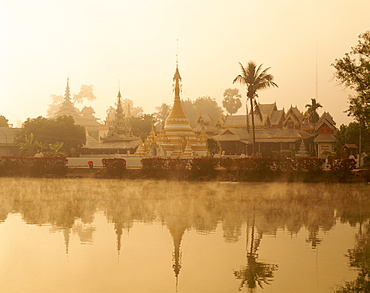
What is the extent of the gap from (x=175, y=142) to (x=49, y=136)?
48.3 ft

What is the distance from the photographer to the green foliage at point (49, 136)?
171 ft

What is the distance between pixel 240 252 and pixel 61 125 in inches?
1802

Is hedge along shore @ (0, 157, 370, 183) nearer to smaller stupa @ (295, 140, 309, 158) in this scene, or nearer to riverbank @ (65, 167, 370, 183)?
riverbank @ (65, 167, 370, 183)

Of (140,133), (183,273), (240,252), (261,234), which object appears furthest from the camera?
(140,133)

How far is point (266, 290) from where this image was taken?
7.93 metres

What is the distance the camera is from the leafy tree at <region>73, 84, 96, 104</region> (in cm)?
15388

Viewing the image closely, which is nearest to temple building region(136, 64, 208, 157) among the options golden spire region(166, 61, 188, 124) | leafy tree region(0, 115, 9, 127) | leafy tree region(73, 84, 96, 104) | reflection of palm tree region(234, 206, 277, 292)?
golden spire region(166, 61, 188, 124)

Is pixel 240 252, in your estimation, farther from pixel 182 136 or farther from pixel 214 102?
pixel 214 102

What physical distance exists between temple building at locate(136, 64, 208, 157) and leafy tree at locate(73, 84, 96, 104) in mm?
109143

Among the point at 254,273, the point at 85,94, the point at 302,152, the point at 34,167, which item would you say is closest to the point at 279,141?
the point at 302,152

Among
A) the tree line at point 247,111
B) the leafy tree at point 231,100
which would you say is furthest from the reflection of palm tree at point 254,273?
the leafy tree at point 231,100

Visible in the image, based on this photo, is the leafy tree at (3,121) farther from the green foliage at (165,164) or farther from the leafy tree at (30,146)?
the green foliage at (165,164)

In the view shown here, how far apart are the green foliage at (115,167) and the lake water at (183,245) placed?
15661 mm

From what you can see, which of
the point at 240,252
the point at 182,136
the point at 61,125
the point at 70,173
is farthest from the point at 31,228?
the point at 61,125
